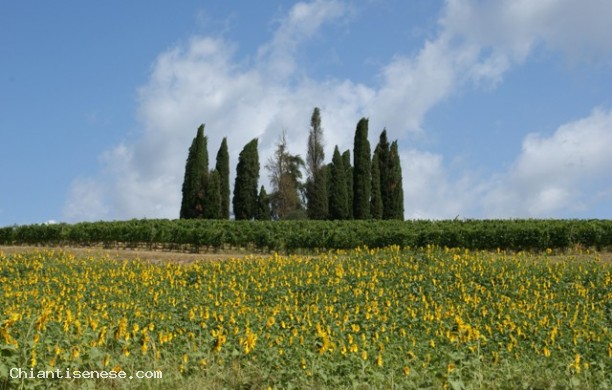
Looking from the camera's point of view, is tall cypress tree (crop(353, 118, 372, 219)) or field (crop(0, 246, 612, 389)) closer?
field (crop(0, 246, 612, 389))

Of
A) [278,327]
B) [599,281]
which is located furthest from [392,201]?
[278,327]

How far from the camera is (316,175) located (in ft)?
160

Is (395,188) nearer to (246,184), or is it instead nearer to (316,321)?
(246,184)

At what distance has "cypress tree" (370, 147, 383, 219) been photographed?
43.2 m

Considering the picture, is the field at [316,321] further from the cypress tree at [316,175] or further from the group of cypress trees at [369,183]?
the cypress tree at [316,175]

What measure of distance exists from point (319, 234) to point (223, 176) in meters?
19.5

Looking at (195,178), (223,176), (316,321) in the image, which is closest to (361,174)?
(223,176)

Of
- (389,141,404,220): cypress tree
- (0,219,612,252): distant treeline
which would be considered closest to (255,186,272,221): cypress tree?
(389,141,404,220): cypress tree

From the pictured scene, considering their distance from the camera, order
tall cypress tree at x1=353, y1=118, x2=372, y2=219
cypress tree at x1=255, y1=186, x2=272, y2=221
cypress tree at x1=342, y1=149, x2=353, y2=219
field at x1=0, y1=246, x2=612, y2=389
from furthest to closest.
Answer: cypress tree at x1=342, y1=149, x2=353, y2=219, cypress tree at x1=255, y1=186, x2=272, y2=221, tall cypress tree at x1=353, y1=118, x2=372, y2=219, field at x1=0, y1=246, x2=612, y2=389

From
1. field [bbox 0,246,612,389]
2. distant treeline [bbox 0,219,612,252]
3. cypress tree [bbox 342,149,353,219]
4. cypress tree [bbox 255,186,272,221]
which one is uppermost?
cypress tree [bbox 342,149,353,219]

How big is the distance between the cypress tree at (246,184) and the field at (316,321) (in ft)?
72.1

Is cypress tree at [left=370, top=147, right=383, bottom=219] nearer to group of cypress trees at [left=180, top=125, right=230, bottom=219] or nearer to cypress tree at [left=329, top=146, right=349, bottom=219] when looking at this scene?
cypress tree at [left=329, top=146, right=349, bottom=219]

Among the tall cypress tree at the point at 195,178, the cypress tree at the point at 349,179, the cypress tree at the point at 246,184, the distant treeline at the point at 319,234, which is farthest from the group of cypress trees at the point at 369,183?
the distant treeline at the point at 319,234

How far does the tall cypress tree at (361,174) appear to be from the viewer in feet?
140
